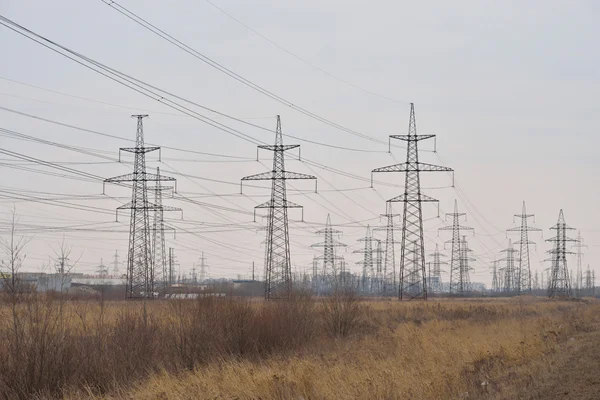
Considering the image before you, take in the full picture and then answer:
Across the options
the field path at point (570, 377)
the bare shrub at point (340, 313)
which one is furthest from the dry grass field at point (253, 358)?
the bare shrub at point (340, 313)

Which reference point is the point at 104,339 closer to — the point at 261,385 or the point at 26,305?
the point at 26,305

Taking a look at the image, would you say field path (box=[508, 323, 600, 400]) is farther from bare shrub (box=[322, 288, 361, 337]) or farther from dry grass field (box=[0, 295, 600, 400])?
bare shrub (box=[322, 288, 361, 337])

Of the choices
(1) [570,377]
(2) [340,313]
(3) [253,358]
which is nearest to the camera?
(1) [570,377]

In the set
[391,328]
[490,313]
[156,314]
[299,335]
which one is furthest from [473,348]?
[490,313]

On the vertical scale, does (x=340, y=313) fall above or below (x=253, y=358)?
above

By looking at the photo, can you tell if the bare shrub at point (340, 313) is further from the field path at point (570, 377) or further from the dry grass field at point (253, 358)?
the field path at point (570, 377)

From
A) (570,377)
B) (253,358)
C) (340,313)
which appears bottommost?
(253,358)

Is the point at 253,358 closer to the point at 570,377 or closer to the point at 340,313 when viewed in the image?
the point at 340,313

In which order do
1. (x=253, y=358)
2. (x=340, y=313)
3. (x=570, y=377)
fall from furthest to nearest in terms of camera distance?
1. (x=340, y=313)
2. (x=253, y=358)
3. (x=570, y=377)

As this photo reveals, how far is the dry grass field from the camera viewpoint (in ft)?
63.5

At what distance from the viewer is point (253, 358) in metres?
29.2

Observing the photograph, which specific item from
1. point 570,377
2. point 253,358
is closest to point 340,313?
point 253,358

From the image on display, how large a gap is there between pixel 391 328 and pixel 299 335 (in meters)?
10.6

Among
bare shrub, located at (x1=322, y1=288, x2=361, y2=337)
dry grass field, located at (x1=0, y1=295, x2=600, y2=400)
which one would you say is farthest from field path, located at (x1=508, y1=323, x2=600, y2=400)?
bare shrub, located at (x1=322, y1=288, x2=361, y2=337)
